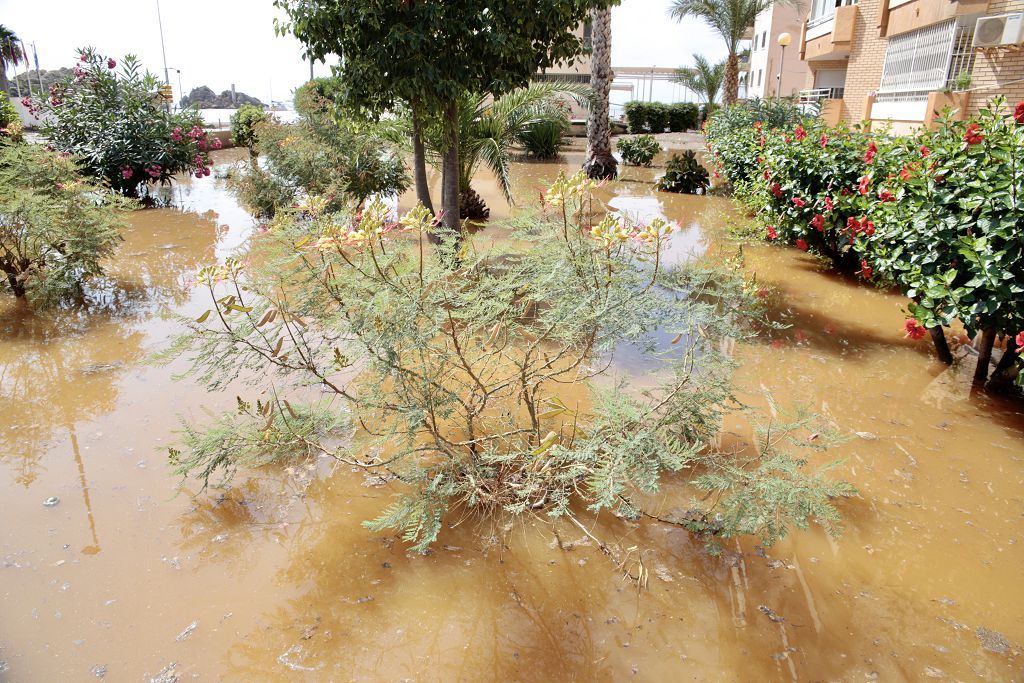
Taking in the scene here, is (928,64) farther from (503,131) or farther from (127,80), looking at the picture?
(127,80)

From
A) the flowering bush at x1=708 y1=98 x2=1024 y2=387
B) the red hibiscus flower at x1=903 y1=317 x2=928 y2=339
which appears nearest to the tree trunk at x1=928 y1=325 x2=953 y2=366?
the flowering bush at x1=708 y1=98 x2=1024 y2=387

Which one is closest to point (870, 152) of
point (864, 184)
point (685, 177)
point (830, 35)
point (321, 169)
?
Result: point (864, 184)

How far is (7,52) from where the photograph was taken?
33.9 m

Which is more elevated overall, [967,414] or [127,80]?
[127,80]

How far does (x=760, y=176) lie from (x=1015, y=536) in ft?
19.6

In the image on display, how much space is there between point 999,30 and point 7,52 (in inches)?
1683

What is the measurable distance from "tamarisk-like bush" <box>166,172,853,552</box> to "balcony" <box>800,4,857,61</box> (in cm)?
1868

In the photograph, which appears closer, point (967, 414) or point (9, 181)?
point (967, 414)

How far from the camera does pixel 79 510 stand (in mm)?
3336

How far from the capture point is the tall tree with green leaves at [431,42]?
5648 millimetres

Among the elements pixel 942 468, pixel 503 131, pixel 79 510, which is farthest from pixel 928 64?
pixel 79 510

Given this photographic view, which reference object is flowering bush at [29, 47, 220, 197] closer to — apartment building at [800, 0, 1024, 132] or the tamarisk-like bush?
the tamarisk-like bush

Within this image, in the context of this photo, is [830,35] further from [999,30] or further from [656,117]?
[656,117]

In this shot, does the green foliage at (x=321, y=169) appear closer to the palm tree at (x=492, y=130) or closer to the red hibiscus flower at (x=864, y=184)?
the palm tree at (x=492, y=130)
